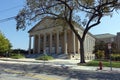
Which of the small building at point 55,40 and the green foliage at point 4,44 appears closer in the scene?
the green foliage at point 4,44

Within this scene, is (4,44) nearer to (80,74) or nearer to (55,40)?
(55,40)

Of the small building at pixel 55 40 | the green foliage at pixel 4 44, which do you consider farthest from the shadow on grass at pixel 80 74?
the green foliage at pixel 4 44

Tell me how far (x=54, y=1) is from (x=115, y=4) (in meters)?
9.51

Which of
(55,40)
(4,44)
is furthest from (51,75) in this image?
(55,40)

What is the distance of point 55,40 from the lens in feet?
292

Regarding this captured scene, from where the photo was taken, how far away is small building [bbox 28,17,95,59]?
264ft

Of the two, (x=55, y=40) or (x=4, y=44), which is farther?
(x=55, y=40)

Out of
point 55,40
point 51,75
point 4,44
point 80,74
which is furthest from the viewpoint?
point 55,40

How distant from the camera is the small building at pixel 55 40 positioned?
80456 millimetres

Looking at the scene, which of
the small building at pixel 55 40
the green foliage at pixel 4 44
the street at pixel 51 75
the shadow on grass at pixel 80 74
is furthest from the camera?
the small building at pixel 55 40

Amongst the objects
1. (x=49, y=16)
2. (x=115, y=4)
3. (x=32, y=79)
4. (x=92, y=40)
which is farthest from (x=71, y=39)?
(x=32, y=79)

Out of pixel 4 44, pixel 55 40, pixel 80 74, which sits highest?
pixel 55 40

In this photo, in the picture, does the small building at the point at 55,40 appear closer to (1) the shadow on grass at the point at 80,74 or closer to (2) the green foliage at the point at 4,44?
(2) the green foliage at the point at 4,44

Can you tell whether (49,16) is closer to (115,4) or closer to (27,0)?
(27,0)
